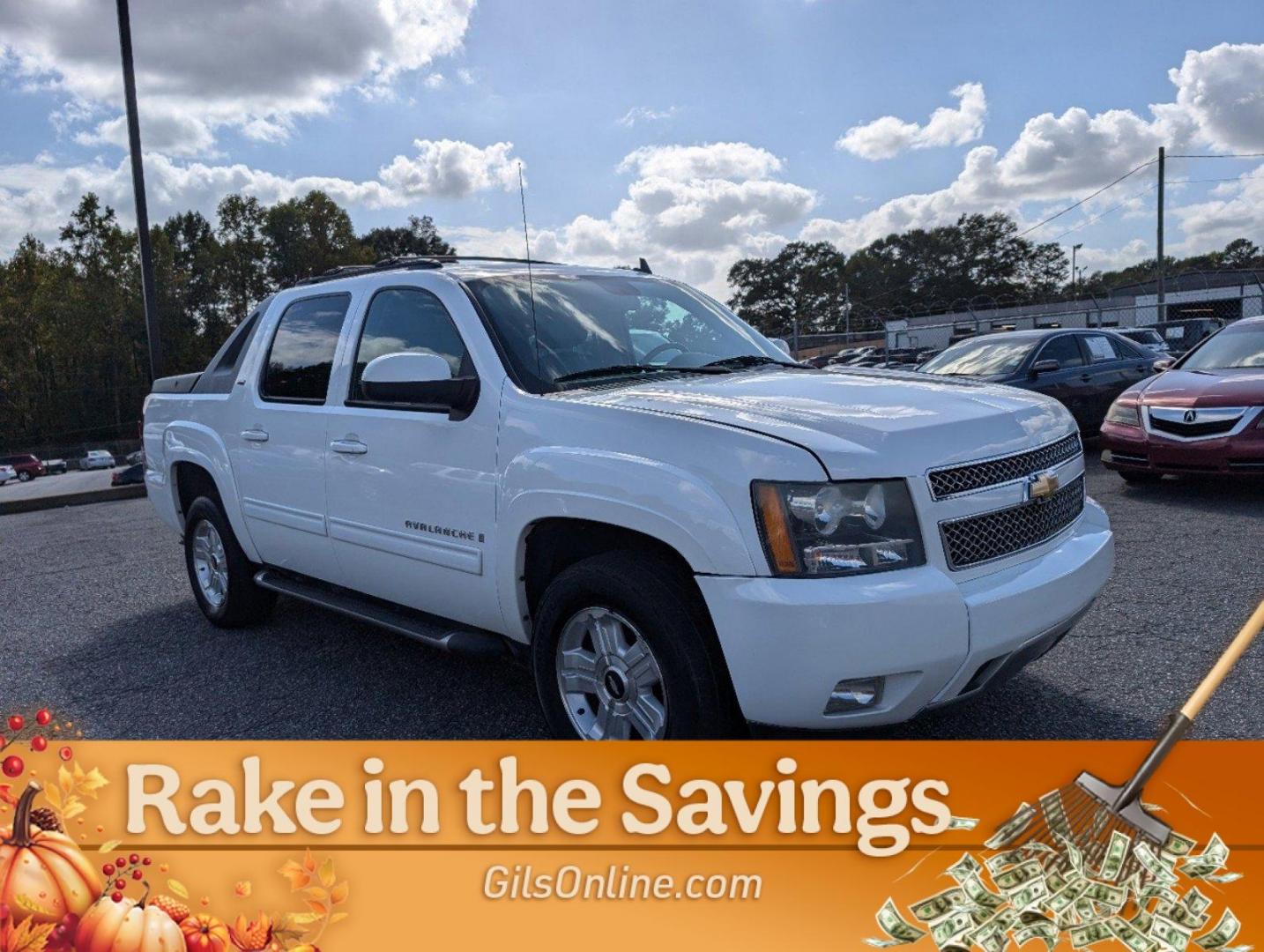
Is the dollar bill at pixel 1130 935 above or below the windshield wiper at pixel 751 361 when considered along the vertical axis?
below

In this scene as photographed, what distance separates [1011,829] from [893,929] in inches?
15.8

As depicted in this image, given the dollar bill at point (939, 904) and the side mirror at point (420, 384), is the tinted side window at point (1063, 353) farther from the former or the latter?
the dollar bill at point (939, 904)

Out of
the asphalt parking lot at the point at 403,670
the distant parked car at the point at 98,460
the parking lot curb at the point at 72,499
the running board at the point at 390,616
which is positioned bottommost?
the distant parked car at the point at 98,460

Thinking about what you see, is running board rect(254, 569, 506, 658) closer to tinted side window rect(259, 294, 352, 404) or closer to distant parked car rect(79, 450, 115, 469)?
tinted side window rect(259, 294, 352, 404)

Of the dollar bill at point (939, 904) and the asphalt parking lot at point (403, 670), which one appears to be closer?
the dollar bill at point (939, 904)

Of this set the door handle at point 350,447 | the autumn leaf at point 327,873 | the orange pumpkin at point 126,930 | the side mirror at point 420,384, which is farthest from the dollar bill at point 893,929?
the door handle at point 350,447

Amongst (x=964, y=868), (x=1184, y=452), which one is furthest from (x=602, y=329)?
(x=1184, y=452)

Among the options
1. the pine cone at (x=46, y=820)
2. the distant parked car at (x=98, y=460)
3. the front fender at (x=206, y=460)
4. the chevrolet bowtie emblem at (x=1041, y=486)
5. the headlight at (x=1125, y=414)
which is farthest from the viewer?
the distant parked car at (x=98, y=460)

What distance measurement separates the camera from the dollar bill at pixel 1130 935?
6.81 feet

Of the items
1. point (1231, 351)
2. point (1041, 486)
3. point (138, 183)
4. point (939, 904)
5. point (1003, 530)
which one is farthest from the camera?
point (138, 183)

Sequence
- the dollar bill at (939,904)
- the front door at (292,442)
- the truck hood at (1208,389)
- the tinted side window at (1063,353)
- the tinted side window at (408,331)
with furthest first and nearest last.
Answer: the tinted side window at (1063,353) → the truck hood at (1208,389) → the front door at (292,442) → the tinted side window at (408,331) → the dollar bill at (939,904)

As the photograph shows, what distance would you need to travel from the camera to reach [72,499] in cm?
1441

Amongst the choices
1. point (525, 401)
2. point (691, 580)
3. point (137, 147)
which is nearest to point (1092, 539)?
point (691, 580)

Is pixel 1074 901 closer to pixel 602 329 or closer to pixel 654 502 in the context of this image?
pixel 654 502
